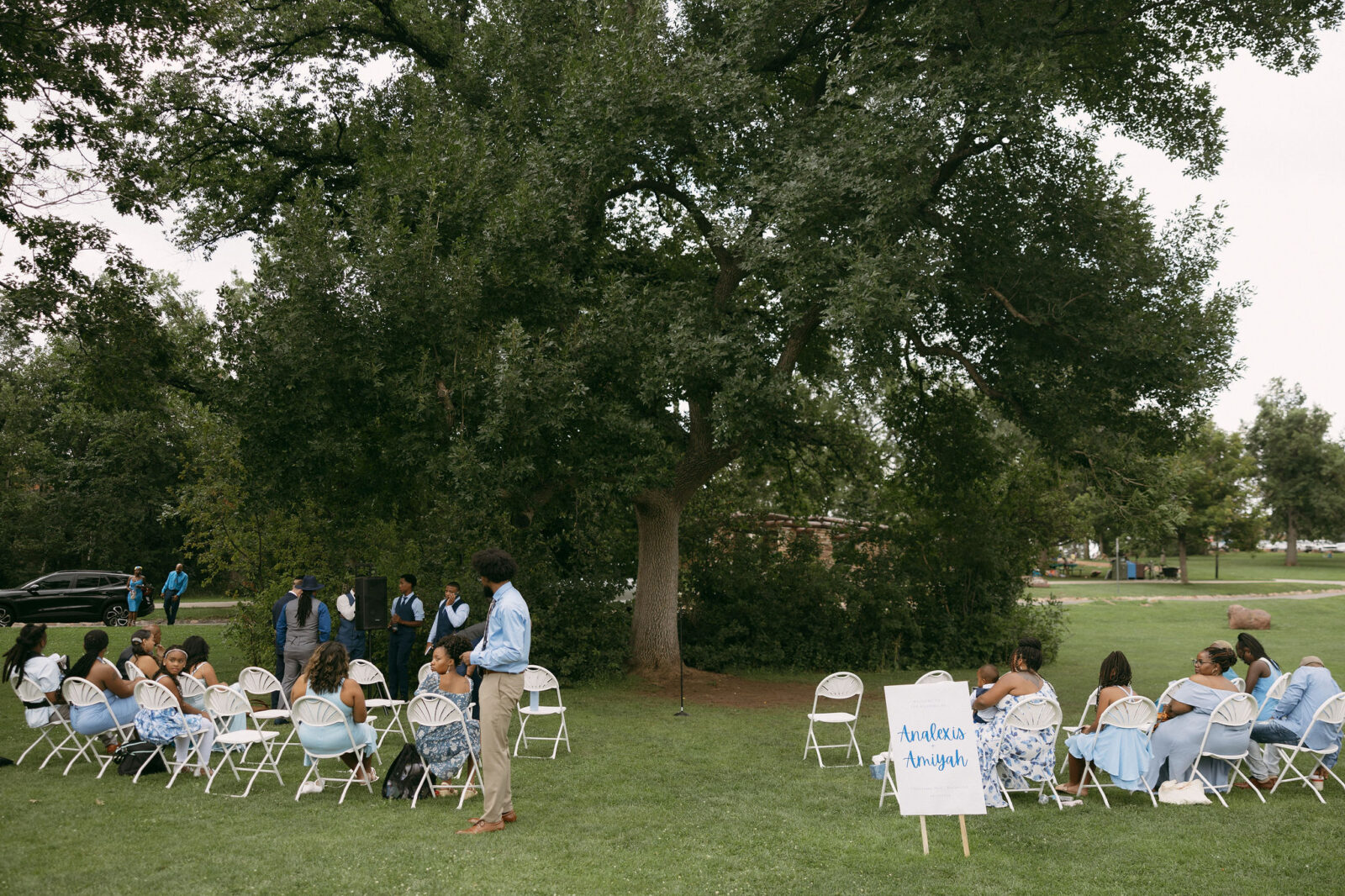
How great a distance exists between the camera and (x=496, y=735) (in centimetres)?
688

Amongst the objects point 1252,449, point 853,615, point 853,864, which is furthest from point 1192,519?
point 853,864

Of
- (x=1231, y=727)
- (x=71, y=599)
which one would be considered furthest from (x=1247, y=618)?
(x=71, y=599)

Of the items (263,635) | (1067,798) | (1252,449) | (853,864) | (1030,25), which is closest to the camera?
(853,864)

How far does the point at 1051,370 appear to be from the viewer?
1380 cm

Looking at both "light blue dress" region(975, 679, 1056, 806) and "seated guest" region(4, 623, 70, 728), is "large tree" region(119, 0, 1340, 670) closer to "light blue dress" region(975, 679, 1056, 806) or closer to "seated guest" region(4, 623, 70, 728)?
"seated guest" region(4, 623, 70, 728)

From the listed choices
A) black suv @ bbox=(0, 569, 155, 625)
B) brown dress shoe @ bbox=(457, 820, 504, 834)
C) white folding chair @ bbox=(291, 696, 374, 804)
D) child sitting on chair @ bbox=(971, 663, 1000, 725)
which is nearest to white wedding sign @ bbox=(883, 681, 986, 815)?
child sitting on chair @ bbox=(971, 663, 1000, 725)

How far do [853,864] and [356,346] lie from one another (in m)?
8.95

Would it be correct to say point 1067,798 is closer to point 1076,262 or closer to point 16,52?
point 1076,262

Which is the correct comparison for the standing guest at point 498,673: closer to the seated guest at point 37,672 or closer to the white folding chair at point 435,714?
the white folding chair at point 435,714

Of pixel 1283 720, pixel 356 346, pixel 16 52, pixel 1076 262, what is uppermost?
pixel 16 52

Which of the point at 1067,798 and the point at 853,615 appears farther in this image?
the point at 853,615

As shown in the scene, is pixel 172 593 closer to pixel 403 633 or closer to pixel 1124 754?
pixel 403 633

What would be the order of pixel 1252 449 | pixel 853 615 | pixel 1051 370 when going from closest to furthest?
pixel 1051 370
pixel 853 615
pixel 1252 449

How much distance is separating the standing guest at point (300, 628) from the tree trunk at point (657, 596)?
6342 millimetres
